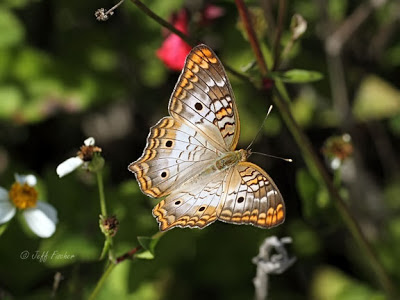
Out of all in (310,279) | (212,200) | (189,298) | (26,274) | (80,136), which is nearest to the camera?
(212,200)

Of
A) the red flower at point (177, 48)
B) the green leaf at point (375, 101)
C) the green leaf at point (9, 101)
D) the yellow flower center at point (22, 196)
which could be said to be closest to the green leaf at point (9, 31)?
the green leaf at point (9, 101)

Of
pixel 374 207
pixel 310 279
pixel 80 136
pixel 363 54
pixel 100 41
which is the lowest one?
pixel 310 279

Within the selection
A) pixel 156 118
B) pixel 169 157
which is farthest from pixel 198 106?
pixel 156 118

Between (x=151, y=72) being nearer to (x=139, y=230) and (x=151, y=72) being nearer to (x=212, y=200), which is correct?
(x=139, y=230)

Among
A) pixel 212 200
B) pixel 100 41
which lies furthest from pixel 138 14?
pixel 212 200

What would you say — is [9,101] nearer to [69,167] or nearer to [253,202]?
[69,167]

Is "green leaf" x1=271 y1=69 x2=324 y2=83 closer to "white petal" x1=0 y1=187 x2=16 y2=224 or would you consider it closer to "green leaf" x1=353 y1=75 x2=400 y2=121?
"white petal" x1=0 y1=187 x2=16 y2=224
